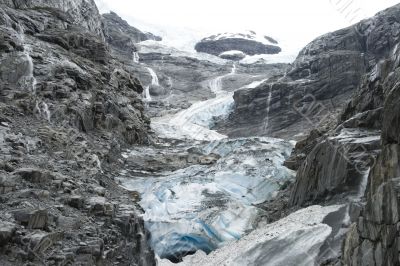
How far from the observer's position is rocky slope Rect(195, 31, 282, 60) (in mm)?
121812

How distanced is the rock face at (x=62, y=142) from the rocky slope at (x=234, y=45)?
84.9 m

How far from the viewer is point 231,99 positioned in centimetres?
6406

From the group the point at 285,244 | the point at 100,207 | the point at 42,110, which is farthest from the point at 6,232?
the point at 42,110

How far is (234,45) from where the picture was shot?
404ft

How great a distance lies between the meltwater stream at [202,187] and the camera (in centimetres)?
1770

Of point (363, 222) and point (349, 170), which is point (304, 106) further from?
point (363, 222)

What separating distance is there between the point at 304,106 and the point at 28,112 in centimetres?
3767

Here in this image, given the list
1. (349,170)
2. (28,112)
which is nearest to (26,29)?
(28,112)

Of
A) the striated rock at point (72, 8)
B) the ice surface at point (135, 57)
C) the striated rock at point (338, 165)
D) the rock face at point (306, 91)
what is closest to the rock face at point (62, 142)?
the striated rock at point (72, 8)

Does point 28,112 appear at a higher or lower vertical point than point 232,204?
higher

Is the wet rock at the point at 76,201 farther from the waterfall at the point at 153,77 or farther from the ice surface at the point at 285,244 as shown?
the waterfall at the point at 153,77

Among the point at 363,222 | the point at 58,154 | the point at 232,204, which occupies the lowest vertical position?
the point at 232,204

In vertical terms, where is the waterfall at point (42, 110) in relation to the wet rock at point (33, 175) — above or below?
above

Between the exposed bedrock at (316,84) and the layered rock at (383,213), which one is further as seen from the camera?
the exposed bedrock at (316,84)
